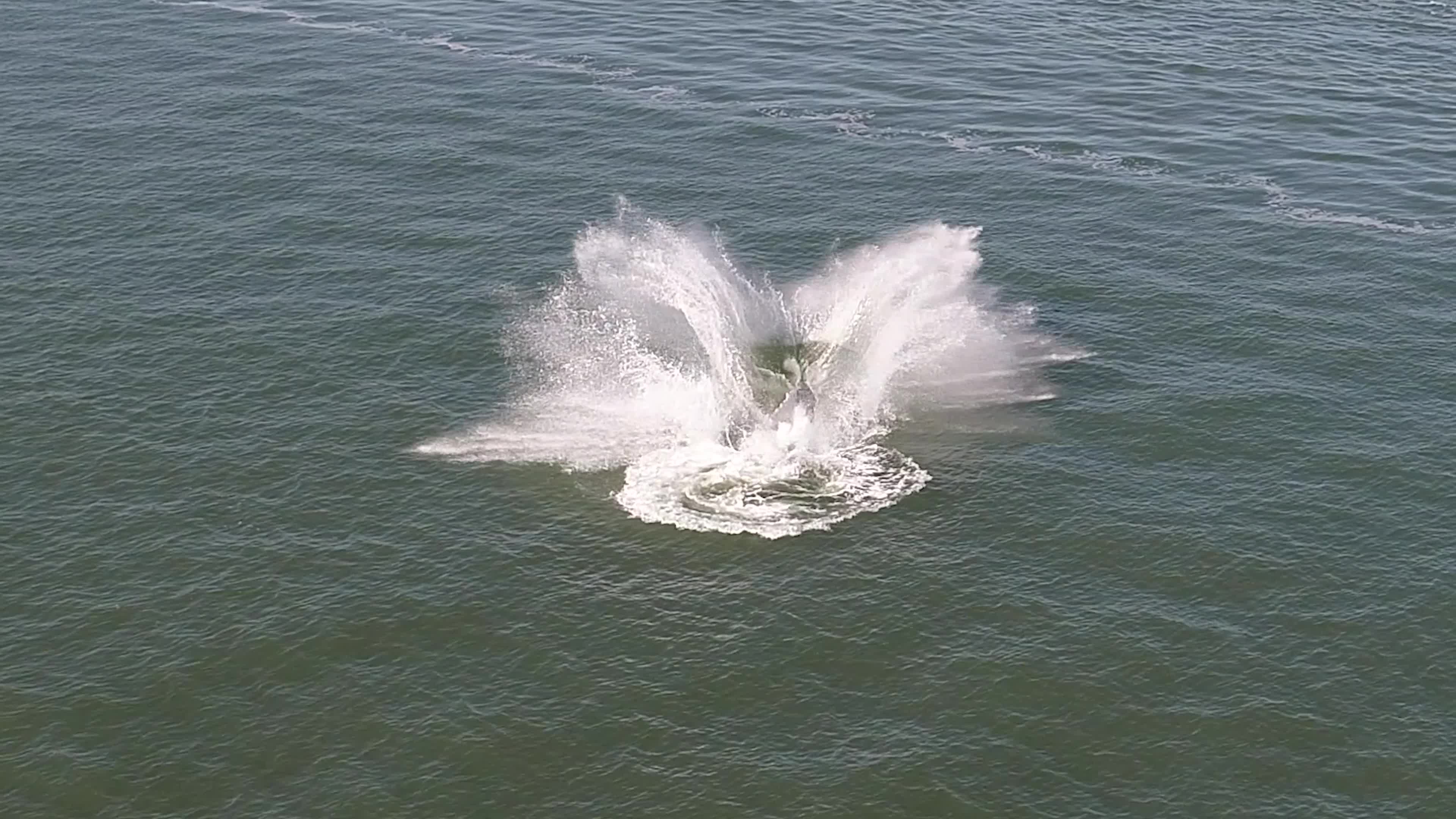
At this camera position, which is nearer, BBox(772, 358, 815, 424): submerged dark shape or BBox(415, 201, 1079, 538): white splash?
BBox(415, 201, 1079, 538): white splash

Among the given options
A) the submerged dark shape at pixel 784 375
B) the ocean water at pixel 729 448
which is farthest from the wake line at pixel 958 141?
the submerged dark shape at pixel 784 375

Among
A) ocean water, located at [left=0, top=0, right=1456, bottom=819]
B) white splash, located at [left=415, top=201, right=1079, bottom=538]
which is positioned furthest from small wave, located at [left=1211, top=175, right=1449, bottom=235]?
white splash, located at [left=415, top=201, right=1079, bottom=538]

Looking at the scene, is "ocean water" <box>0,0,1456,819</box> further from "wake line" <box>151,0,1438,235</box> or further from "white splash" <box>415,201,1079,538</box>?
"wake line" <box>151,0,1438,235</box>

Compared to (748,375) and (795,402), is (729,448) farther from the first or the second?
(748,375)

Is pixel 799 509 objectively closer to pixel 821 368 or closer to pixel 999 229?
pixel 821 368

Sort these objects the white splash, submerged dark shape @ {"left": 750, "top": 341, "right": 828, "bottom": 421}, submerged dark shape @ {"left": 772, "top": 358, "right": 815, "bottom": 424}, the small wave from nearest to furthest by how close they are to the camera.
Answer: the white splash
submerged dark shape @ {"left": 772, "top": 358, "right": 815, "bottom": 424}
submerged dark shape @ {"left": 750, "top": 341, "right": 828, "bottom": 421}
the small wave

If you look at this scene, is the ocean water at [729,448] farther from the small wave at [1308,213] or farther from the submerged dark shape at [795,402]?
the small wave at [1308,213]

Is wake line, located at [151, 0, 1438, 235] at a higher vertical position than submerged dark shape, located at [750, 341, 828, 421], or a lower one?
higher

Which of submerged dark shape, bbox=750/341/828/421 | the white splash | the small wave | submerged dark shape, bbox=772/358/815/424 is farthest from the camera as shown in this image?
the small wave
